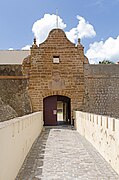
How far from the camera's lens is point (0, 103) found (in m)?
15.6

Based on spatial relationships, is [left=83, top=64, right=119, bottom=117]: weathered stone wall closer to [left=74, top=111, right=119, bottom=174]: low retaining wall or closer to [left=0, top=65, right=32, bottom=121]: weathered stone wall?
[left=0, top=65, right=32, bottom=121]: weathered stone wall

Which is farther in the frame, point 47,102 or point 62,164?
point 47,102

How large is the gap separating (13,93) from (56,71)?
2.72 meters

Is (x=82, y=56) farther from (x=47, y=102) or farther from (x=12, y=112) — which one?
(x=12, y=112)

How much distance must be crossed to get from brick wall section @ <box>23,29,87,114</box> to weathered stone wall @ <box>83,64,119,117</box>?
471mm

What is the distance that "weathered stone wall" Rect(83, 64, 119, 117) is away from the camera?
16031 millimetres

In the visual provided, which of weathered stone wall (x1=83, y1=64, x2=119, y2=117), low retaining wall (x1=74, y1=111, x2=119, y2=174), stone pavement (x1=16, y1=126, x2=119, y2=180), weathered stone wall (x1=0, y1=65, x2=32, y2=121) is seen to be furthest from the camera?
weathered stone wall (x1=83, y1=64, x2=119, y2=117)

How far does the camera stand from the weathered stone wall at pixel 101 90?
52.6 feet

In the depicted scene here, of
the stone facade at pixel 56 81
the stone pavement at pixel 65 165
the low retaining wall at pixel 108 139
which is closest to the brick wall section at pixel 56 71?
the stone facade at pixel 56 81

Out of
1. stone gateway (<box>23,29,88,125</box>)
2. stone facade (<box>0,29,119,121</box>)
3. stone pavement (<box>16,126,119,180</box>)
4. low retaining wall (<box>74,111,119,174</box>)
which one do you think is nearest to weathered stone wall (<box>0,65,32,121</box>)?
stone facade (<box>0,29,119,121</box>)

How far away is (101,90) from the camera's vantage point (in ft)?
53.2

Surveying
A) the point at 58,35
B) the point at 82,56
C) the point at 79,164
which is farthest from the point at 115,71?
the point at 79,164

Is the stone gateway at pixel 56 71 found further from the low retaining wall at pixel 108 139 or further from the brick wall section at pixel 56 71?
the low retaining wall at pixel 108 139

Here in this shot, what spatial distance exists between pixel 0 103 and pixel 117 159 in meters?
11.4
